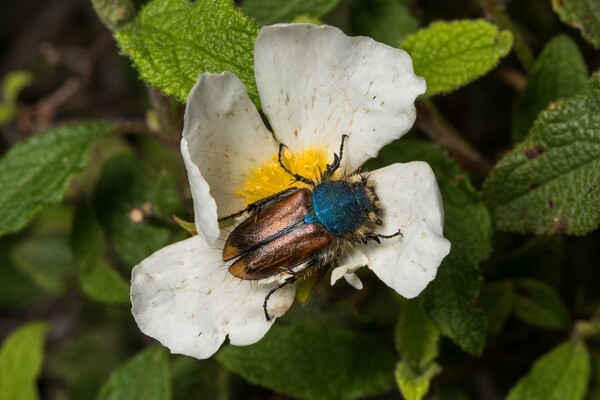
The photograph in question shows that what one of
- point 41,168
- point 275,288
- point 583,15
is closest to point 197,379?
point 41,168

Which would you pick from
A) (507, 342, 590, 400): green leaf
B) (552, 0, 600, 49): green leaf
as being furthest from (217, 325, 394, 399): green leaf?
(552, 0, 600, 49): green leaf

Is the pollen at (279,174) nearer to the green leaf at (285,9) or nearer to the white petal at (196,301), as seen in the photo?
the white petal at (196,301)

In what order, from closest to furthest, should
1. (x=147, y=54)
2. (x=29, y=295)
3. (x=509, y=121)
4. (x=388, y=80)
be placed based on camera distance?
(x=388, y=80)
(x=147, y=54)
(x=509, y=121)
(x=29, y=295)

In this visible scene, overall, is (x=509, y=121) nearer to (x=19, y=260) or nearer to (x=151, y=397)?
(x=151, y=397)

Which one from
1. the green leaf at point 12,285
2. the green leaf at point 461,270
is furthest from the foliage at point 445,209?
the green leaf at point 12,285

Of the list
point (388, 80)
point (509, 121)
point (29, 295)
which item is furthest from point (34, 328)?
point (509, 121)

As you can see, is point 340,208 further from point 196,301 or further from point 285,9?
point 285,9
